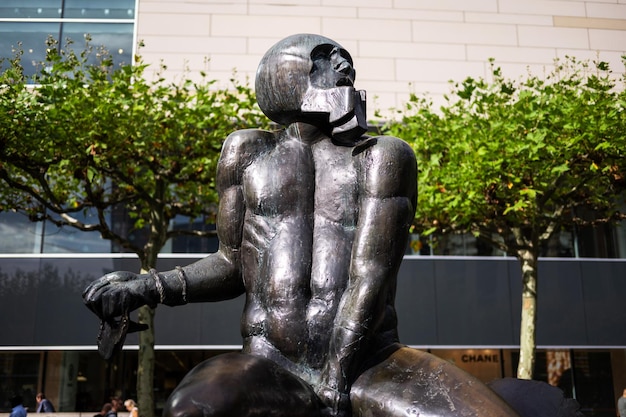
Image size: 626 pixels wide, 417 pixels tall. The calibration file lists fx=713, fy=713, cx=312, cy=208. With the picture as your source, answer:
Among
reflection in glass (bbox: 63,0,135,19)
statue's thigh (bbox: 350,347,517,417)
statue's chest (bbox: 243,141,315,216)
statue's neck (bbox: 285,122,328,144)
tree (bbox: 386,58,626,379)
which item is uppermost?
reflection in glass (bbox: 63,0,135,19)

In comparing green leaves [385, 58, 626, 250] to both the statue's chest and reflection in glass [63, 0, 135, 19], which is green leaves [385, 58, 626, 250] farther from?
reflection in glass [63, 0, 135, 19]

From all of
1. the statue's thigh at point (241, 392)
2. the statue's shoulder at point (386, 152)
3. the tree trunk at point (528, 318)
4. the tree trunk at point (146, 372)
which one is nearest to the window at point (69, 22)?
the tree trunk at point (146, 372)

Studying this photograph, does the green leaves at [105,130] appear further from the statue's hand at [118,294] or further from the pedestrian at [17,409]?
the statue's hand at [118,294]

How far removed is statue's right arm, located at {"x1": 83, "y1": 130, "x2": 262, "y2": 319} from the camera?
252cm

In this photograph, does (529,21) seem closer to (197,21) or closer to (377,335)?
(197,21)

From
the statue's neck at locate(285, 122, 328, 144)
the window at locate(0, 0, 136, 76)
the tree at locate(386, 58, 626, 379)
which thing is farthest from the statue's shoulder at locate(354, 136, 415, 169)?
the window at locate(0, 0, 136, 76)

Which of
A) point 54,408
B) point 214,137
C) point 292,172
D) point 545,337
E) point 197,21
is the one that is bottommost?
point 54,408

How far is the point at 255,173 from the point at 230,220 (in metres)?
0.22

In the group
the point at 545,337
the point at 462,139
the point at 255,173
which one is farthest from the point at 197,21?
the point at 255,173

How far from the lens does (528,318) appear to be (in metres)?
13.2

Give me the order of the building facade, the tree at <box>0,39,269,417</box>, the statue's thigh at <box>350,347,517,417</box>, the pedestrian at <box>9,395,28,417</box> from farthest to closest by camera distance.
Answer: the building facade
the pedestrian at <box>9,395,28,417</box>
the tree at <box>0,39,269,417</box>
the statue's thigh at <box>350,347,517,417</box>

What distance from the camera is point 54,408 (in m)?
17.7

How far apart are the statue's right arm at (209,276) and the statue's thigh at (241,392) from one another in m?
0.46

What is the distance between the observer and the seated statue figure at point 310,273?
7.29 ft
